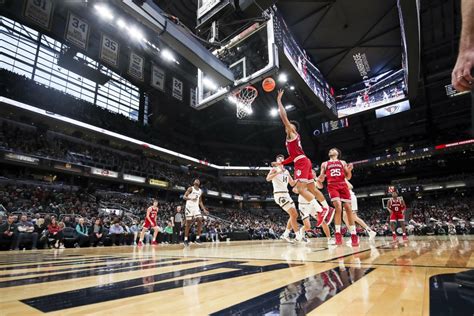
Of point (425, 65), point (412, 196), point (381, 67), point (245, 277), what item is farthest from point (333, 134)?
point (245, 277)

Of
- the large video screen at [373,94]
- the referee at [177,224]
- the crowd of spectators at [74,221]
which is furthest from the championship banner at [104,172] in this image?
the large video screen at [373,94]

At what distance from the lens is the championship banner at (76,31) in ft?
34.3

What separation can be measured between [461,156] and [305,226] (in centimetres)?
2748

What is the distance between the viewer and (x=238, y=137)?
3175 centimetres

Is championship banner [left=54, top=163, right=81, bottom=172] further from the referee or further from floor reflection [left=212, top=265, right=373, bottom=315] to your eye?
floor reflection [left=212, top=265, right=373, bottom=315]

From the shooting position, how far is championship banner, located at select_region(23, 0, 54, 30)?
969 centimetres

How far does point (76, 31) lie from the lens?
1072 centimetres

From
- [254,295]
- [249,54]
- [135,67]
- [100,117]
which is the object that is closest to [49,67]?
[100,117]

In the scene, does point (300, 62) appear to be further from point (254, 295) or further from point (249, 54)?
point (254, 295)

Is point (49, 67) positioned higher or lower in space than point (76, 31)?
higher

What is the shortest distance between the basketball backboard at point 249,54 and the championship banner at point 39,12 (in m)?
7.70

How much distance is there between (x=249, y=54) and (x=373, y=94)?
7351 mm

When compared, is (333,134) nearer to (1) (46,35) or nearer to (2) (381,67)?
(2) (381,67)

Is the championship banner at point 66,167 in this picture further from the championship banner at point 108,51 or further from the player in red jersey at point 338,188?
the player in red jersey at point 338,188
